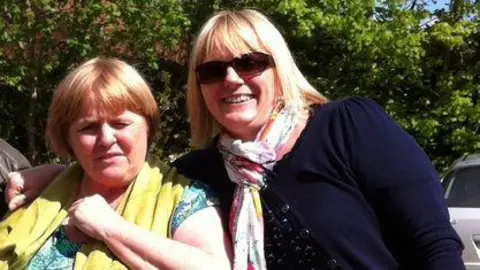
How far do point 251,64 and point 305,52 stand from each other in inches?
406

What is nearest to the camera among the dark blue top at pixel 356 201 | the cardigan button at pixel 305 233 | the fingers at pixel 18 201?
the dark blue top at pixel 356 201

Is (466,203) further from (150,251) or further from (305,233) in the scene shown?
(150,251)

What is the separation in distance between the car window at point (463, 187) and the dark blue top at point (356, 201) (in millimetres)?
5764

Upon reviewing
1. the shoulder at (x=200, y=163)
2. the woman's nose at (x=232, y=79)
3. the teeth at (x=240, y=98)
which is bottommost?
the shoulder at (x=200, y=163)

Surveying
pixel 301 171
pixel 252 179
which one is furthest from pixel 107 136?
pixel 301 171

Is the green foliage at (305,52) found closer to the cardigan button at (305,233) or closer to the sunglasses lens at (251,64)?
the sunglasses lens at (251,64)

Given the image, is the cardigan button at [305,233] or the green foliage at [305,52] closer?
the cardigan button at [305,233]

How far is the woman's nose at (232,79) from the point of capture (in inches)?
94.8

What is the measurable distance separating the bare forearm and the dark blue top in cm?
25

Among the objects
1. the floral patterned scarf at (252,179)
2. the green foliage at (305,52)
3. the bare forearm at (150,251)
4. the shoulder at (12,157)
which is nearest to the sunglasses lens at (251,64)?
the floral patterned scarf at (252,179)

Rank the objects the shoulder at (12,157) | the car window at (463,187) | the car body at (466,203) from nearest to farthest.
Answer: the shoulder at (12,157) → the car body at (466,203) → the car window at (463,187)

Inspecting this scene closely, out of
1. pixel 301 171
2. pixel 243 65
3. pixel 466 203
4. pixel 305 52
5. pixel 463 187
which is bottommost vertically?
pixel 466 203

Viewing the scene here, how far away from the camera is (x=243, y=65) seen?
2406 mm

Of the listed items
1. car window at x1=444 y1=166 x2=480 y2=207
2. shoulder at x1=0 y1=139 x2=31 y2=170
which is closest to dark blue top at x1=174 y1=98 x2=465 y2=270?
shoulder at x1=0 y1=139 x2=31 y2=170
